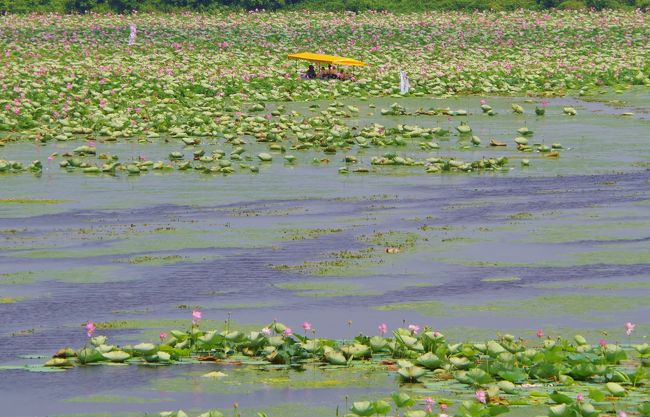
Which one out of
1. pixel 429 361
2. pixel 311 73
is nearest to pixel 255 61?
pixel 311 73

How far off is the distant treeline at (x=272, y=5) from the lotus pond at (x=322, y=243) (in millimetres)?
35188

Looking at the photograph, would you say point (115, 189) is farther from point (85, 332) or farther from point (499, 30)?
point (499, 30)

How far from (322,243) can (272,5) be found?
61258 millimetres

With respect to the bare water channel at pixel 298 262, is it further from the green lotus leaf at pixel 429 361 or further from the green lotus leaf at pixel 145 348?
the green lotus leaf at pixel 429 361

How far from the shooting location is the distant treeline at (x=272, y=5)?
77894 mm

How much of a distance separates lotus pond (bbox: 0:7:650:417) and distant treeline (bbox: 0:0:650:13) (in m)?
35.2

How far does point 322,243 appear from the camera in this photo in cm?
1869

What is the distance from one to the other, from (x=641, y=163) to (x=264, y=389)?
15.3 m

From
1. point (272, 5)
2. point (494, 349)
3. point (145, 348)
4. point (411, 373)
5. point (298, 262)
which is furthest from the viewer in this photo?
point (272, 5)

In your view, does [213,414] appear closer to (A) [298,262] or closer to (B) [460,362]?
(B) [460,362]

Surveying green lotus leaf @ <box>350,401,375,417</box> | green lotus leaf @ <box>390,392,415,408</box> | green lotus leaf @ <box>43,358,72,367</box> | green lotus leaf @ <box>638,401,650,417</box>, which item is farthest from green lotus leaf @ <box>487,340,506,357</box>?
green lotus leaf @ <box>43,358,72,367</box>

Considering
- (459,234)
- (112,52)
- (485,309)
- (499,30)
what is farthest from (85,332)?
(499,30)

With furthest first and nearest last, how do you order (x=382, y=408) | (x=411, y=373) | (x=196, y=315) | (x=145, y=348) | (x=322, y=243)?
1. (x=322, y=243)
2. (x=196, y=315)
3. (x=145, y=348)
4. (x=411, y=373)
5. (x=382, y=408)

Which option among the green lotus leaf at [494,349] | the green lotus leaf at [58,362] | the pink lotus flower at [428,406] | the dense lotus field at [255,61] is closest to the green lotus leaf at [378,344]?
the green lotus leaf at [494,349]
